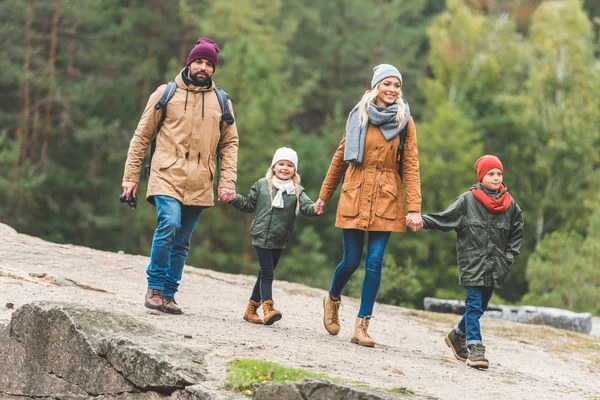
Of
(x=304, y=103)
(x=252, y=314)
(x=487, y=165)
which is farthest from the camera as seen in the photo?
(x=304, y=103)

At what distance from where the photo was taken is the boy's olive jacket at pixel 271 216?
7.61 m

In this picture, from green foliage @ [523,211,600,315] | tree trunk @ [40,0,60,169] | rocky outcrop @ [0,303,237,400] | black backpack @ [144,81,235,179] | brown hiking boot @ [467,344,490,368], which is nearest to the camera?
rocky outcrop @ [0,303,237,400]

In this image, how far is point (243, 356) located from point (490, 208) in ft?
7.84

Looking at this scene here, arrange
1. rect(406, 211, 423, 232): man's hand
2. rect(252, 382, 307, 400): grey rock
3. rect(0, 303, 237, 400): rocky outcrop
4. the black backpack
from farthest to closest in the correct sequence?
the black backpack
rect(406, 211, 423, 232): man's hand
rect(0, 303, 237, 400): rocky outcrop
rect(252, 382, 307, 400): grey rock

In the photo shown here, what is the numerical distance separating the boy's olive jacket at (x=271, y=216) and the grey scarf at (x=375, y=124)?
750mm

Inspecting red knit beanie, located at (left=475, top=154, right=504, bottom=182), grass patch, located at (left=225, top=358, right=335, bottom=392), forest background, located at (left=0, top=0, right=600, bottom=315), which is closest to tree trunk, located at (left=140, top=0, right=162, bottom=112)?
forest background, located at (left=0, top=0, right=600, bottom=315)

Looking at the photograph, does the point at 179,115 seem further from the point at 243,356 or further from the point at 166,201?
the point at 243,356

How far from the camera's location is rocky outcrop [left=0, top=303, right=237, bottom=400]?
5898mm

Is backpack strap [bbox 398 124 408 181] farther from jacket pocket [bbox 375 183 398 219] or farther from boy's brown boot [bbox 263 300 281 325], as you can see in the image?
boy's brown boot [bbox 263 300 281 325]

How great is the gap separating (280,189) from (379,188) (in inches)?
39.1

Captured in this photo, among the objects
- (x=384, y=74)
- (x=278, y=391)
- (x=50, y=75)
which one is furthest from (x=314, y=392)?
(x=50, y=75)

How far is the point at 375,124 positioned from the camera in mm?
7145

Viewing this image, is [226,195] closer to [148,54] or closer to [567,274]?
[567,274]

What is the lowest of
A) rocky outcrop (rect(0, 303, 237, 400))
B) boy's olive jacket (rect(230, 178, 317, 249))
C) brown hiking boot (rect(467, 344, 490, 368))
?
rocky outcrop (rect(0, 303, 237, 400))
